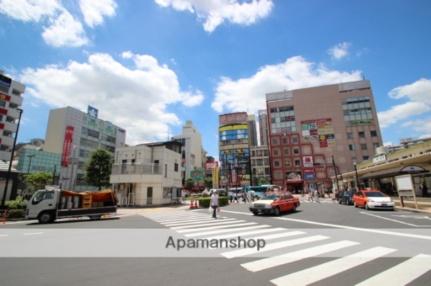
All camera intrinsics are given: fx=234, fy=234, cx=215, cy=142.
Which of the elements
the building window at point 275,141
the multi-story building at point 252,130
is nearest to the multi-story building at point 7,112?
the building window at point 275,141

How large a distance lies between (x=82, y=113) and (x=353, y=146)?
82.0 meters

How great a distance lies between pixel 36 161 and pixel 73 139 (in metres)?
10.1

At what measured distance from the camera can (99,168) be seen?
Answer: 3719 cm

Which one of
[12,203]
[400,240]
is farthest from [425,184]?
[12,203]

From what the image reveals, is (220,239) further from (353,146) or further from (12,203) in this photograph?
(353,146)

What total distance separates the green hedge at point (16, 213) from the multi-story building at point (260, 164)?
63557 millimetres

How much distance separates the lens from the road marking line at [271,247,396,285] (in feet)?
15.5

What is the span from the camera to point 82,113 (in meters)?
69.1

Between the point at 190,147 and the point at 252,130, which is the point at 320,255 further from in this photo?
the point at 252,130

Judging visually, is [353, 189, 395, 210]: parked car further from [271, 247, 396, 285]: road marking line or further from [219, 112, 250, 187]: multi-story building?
[219, 112, 250, 187]: multi-story building

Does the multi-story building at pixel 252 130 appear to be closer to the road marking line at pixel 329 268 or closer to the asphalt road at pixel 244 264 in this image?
the asphalt road at pixel 244 264

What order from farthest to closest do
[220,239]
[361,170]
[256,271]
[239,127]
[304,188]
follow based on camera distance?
[239,127]
[304,188]
[361,170]
[220,239]
[256,271]

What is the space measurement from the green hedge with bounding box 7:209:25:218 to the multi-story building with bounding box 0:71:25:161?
1472 inches

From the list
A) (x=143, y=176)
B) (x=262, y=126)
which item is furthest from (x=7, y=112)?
(x=262, y=126)
